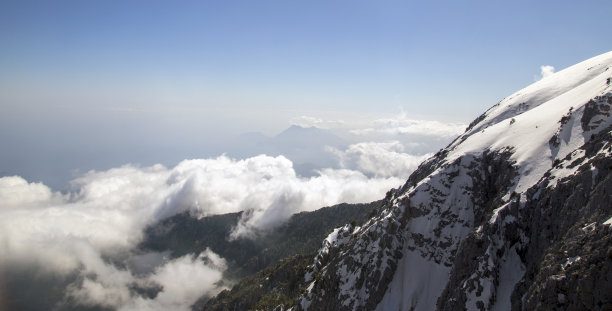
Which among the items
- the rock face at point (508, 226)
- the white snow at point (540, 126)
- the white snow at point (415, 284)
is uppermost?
the white snow at point (540, 126)

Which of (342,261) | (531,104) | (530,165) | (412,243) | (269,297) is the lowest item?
(269,297)

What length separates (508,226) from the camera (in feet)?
156

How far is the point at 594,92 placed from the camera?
2356 inches

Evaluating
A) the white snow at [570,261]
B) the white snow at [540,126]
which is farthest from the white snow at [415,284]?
the white snow at [570,261]

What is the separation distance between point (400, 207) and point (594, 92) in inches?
1887

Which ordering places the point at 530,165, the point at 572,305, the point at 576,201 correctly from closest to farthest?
the point at 572,305 < the point at 576,201 < the point at 530,165

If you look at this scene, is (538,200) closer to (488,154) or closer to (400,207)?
(488,154)

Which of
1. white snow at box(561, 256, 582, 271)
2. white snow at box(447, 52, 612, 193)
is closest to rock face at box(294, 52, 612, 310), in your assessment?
white snow at box(561, 256, 582, 271)

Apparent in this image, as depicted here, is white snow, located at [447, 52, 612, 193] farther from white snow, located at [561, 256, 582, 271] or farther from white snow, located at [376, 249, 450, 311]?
white snow, located at [376, 249, 450, 311]

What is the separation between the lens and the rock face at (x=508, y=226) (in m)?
32.6

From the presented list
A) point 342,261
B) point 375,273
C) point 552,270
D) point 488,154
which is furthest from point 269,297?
point 552,270

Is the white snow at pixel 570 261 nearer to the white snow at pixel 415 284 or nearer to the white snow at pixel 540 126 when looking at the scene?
the white snow at pixel 540 126

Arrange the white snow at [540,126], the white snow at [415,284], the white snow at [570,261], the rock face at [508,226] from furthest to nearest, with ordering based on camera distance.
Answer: the white snow at [415,284] → the white snow at [540,126] → the rock face at [508,226] → the white snow at [570,261]

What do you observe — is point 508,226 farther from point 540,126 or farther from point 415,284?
point 540,126
